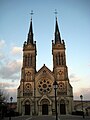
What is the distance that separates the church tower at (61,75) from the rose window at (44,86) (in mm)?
2808

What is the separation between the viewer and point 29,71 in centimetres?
5725

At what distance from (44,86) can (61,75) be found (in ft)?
21.4

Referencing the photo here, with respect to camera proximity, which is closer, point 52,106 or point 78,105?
point 52,106

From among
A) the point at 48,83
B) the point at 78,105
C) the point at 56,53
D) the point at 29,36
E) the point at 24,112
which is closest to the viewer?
the point at 24,112

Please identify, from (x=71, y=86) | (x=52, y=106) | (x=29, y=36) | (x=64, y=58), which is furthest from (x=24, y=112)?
(x=29, y=36)

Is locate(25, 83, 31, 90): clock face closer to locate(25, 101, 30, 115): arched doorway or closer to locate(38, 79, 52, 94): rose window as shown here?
locate(38, 79, 52, 94): rose window

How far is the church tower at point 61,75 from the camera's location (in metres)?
53.2

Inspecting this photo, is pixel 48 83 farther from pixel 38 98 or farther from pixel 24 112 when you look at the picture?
pixel 24 112

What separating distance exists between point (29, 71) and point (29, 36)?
14.0 metres

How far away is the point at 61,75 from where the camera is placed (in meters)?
56.7

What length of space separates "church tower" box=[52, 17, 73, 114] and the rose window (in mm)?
2808

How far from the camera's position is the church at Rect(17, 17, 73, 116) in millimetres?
53000

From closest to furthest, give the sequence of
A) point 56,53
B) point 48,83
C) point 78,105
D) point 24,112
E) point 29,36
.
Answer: point 24,112, point 48,83, point 56,53, point 29,36, point 78,105

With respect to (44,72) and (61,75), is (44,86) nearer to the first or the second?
(44,72)
